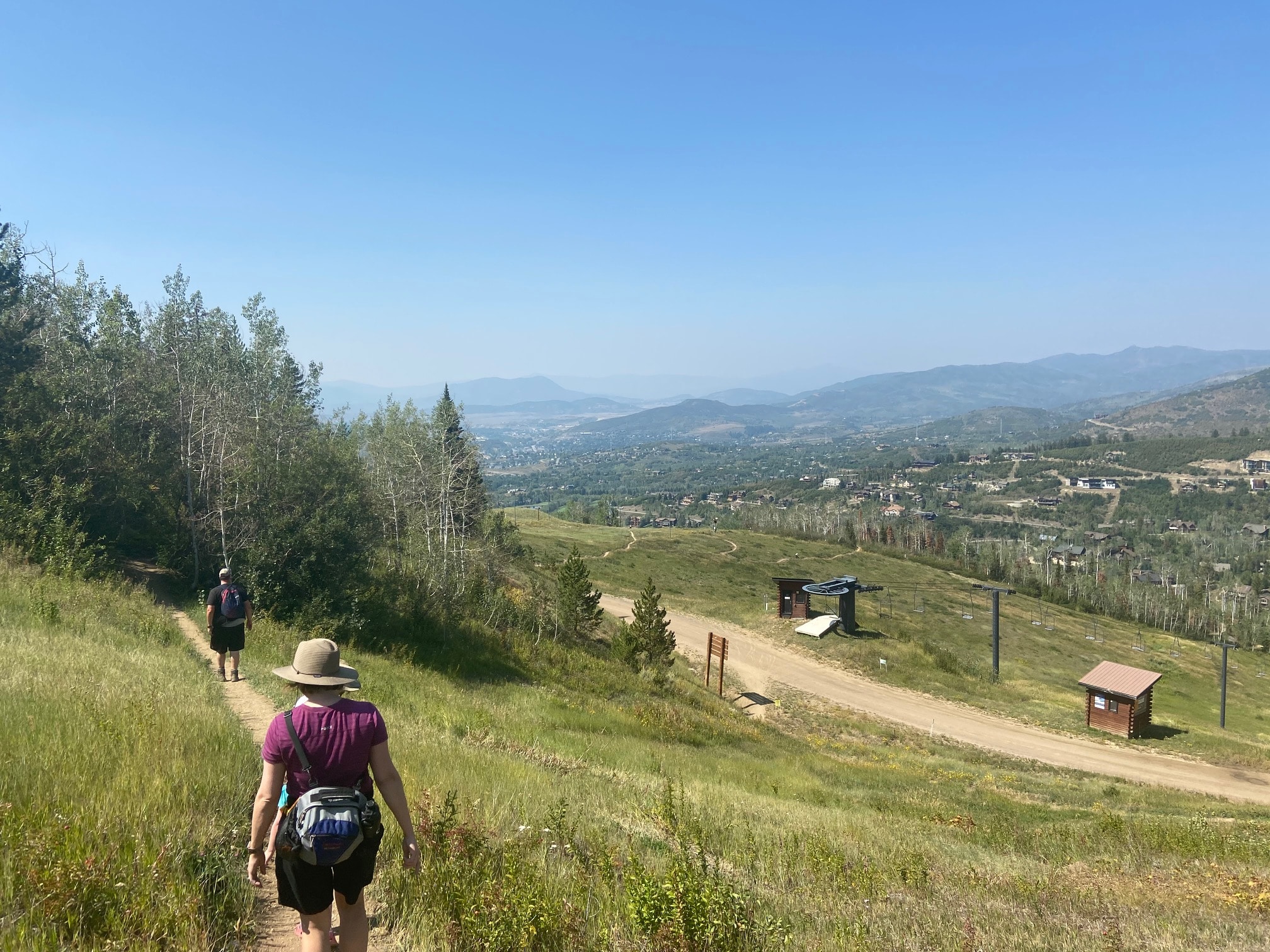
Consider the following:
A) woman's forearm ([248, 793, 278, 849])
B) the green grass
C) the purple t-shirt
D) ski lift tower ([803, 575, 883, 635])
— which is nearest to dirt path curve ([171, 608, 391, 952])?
the green grass

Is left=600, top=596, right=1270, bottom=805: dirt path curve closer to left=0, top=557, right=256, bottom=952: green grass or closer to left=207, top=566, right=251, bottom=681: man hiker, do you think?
left=207, top=566, right=251, bottom=681: man hiker

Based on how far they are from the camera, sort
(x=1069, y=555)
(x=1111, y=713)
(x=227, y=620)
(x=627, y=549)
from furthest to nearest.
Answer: (x=1069, y=555)
(x=627, y=549)
(x=1111, y=713)
(x=227, y=620)

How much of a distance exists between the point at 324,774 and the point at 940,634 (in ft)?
222

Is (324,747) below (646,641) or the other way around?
the other way around

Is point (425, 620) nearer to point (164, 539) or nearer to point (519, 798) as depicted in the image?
point (164, 539)

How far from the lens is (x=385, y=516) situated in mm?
36781

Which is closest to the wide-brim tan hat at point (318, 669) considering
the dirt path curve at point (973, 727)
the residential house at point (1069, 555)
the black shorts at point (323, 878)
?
the black shorts at point (323, 878)

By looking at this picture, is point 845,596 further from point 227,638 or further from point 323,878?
point 323,878

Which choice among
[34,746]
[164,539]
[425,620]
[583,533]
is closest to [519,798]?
[34,746]

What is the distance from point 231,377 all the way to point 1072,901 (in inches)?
1558

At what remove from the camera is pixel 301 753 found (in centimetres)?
396

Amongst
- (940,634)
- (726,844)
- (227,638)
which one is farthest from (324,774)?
(940,634)

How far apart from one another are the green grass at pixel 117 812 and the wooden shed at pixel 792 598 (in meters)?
45.1

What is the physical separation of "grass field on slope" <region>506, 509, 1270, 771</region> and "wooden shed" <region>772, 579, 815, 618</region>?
116 cm
